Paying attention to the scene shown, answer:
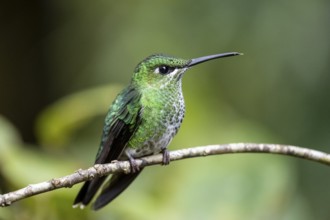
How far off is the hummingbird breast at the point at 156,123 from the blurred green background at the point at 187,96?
0.33 metres

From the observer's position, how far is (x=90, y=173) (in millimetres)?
1690

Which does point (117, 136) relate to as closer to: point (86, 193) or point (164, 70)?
point (86, 193)

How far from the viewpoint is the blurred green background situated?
274 centimetres

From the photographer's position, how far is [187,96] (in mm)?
3818

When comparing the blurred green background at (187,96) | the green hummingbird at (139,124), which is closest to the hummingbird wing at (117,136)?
the green hummingbird at (139,124)

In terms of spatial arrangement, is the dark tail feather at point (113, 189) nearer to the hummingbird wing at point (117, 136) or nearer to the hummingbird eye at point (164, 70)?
the hummingbird wing at point (117, 136)

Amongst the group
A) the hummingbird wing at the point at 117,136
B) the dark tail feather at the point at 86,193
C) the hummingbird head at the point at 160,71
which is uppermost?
the hummingbird head at the point at 160,71

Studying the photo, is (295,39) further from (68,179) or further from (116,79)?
(68,179)

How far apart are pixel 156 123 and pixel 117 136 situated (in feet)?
0.55

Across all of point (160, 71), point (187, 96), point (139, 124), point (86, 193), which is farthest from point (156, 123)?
point (187, 96)

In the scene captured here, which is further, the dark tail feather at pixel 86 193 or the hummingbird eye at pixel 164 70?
the hummingbird eye at pixel 164 70

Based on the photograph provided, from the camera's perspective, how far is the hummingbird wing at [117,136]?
7.58 ft

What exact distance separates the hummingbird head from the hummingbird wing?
9 centimetres

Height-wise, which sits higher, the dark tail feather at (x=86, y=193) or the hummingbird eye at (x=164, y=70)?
the hummingbird eye at (x=164, y=70)
